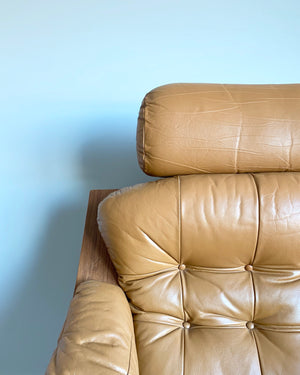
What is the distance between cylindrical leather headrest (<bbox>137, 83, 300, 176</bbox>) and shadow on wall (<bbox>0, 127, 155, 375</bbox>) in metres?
0.33

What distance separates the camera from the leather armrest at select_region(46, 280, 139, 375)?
574mm

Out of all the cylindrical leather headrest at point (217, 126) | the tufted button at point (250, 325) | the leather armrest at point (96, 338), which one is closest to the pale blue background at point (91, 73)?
the cylindrical leather headrest at point (217, 126)

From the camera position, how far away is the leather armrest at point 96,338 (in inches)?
22.6

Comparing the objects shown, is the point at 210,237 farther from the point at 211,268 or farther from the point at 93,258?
the point at 93,258

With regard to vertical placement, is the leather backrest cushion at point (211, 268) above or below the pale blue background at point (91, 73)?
below

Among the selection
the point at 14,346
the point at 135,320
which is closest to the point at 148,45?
the point at 135,320

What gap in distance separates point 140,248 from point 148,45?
0.66 m

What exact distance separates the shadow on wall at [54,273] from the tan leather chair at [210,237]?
1.03 feet

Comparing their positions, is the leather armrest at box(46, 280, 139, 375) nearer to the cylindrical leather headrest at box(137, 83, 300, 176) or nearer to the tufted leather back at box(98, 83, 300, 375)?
the tufted leather back at box(98, 83, 300, 375)

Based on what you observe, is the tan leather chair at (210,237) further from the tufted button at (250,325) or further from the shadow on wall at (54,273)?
the shadow on wall at (54,273)

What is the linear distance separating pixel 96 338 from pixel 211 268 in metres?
0.34

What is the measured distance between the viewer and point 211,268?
0.81 meters

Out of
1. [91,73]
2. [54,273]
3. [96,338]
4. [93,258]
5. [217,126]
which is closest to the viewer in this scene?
[96,338]

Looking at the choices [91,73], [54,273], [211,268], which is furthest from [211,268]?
[91,73]
